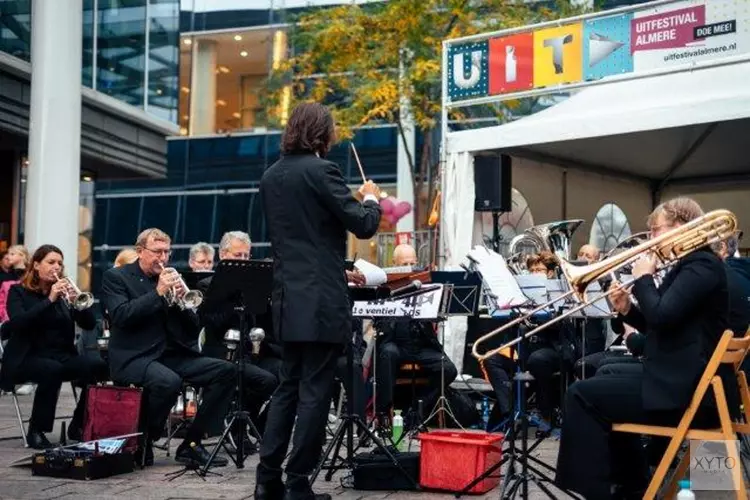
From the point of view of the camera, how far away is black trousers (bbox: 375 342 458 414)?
30.7 ft

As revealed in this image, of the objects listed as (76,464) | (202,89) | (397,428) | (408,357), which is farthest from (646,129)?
(202,89)

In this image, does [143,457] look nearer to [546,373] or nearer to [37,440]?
[37,440]

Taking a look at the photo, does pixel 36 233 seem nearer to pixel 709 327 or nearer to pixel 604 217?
pixel 604 217

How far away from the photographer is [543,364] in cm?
941

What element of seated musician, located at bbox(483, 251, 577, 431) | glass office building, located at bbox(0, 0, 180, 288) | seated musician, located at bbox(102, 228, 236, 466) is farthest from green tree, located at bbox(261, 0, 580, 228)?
seated musician, located at bbox(102, 228, 236, 466)

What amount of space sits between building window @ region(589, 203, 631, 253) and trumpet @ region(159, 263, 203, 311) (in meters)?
8.36

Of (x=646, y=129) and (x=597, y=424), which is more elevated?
(x=646, y=129)

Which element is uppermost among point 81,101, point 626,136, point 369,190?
point 81,101

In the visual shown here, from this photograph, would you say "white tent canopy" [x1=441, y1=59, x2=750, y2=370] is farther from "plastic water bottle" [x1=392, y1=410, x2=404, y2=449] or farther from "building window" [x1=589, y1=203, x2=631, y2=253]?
"plastic water bottle" [x1=392, y1=410, x2=404, y2=449]

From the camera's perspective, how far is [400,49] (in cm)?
1816

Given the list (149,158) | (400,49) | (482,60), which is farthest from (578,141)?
(149,158)

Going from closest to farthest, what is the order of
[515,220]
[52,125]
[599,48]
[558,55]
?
[599,48], [558,55], [515,220], [52,125]

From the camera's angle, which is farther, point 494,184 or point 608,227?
point 608,227

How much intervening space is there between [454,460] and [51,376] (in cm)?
329
